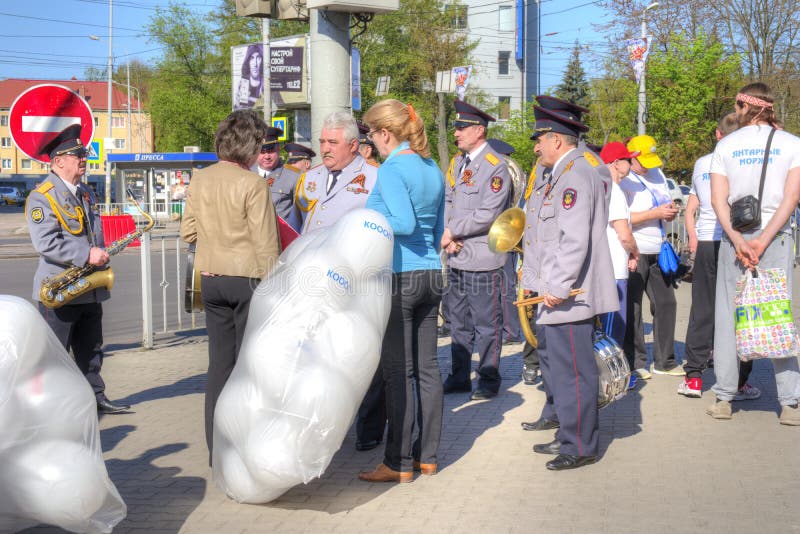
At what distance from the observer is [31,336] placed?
3.98 metres

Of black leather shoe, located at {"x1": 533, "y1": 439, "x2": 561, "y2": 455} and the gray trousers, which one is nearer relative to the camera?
black leather shoe, located at {"x1": 533, "y1": 439, "x2": 561, "y2": 455}

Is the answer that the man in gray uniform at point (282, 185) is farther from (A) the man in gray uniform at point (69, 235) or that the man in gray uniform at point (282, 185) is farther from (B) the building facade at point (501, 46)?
(B) the building facade at point (501, 46)

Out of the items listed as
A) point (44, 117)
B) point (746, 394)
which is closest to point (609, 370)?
point (746, 394)

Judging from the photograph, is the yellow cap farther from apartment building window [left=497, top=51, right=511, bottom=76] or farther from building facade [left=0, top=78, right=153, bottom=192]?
building facade [left=0, top=78, right=153, bottom=192]

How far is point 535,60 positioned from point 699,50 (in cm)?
4602

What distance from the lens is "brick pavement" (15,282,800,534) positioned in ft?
14.5

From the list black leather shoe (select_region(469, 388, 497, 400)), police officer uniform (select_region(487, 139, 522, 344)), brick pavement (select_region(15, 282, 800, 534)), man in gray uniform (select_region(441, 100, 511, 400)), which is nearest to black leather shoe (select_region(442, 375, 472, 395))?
man in gray uniform (select_region(441, 100, 511, 400))

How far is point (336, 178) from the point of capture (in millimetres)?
6094

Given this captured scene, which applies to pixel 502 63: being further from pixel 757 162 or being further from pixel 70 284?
pixel 70 284

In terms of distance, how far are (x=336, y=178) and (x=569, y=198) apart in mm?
1588

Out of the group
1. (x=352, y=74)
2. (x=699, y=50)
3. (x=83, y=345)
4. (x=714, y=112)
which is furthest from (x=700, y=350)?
(x=714, y=112)

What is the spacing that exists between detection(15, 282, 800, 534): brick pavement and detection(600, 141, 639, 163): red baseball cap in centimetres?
193

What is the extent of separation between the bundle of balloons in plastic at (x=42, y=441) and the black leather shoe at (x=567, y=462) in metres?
2.37

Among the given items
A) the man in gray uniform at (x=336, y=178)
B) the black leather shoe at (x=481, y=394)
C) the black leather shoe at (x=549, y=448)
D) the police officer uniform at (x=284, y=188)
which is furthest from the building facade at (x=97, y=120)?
the black leather shoe at (x=549, y=448)
